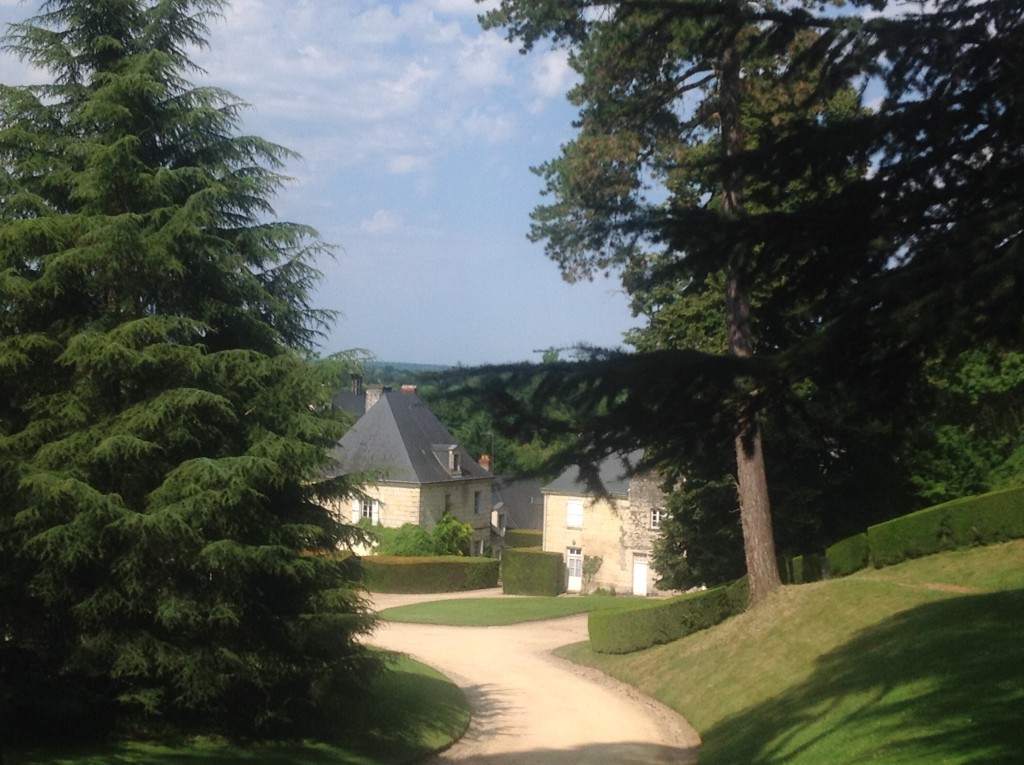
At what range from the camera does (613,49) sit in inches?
712

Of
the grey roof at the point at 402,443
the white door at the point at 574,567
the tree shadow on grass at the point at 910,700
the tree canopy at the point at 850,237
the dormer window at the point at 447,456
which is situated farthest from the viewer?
the dormer window at the point at 447,456

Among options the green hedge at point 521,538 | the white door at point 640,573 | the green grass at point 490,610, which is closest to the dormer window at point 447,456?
the green hedge at point 521,538

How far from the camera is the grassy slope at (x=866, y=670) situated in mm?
10328

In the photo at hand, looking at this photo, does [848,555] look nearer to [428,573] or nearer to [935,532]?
[935,532]

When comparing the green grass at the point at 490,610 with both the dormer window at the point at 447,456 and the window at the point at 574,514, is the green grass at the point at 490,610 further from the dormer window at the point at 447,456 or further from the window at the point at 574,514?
the dormer window at the point at 447,456

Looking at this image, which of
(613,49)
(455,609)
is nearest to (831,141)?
(613,49)

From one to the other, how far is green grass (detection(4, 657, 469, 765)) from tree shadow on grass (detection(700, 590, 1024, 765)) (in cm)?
402

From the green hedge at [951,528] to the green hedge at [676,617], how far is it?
11.2 feet

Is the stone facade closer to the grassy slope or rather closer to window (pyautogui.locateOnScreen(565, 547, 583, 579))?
window (pyautogui.locateOnScreen(565, 547, 583, 579))

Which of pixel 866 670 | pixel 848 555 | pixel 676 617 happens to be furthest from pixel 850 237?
pixel 848 555

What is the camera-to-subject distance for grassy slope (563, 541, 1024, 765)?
33.9ft

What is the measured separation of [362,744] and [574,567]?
123ft

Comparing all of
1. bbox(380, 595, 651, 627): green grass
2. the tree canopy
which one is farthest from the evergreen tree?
bbox(380, 595, 651, 627): green grass

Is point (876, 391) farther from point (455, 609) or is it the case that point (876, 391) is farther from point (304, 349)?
A: point (455, 609)
